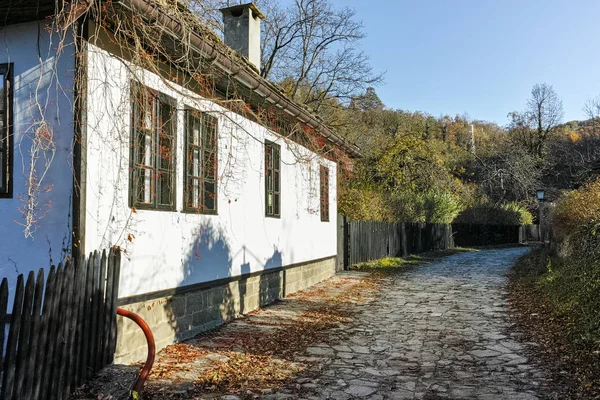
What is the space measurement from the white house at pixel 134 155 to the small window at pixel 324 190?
469cm

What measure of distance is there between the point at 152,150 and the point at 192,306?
2.22 meters

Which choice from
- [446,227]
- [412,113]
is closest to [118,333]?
[446,227]

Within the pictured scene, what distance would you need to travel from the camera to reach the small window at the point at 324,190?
13.3 m

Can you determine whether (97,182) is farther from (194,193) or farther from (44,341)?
(194,193)

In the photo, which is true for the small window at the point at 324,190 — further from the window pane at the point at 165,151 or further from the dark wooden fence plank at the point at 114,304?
the dark wooden fence plank at the point at 114,304

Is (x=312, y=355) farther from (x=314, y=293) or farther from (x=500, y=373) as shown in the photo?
(x=314, y=293)

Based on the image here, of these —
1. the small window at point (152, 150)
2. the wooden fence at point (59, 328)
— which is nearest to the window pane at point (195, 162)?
the small window at point (152, 150)

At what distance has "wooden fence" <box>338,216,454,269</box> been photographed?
628 inches

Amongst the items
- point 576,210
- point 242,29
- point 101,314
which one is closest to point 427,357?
point 101,314

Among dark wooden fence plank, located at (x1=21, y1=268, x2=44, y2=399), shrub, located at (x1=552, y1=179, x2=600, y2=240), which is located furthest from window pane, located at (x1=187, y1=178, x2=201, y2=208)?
shrub, located at (x1=552, y1=179, x2=600, y2=240)

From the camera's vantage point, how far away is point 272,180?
984cm

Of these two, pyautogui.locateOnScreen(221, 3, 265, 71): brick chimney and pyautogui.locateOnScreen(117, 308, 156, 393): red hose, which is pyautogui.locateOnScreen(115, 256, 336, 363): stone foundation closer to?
pyautogui.locateOnScreen(117, 308, 156, 393): red hose

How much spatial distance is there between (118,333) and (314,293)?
20.3ft

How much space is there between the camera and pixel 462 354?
6.14m
